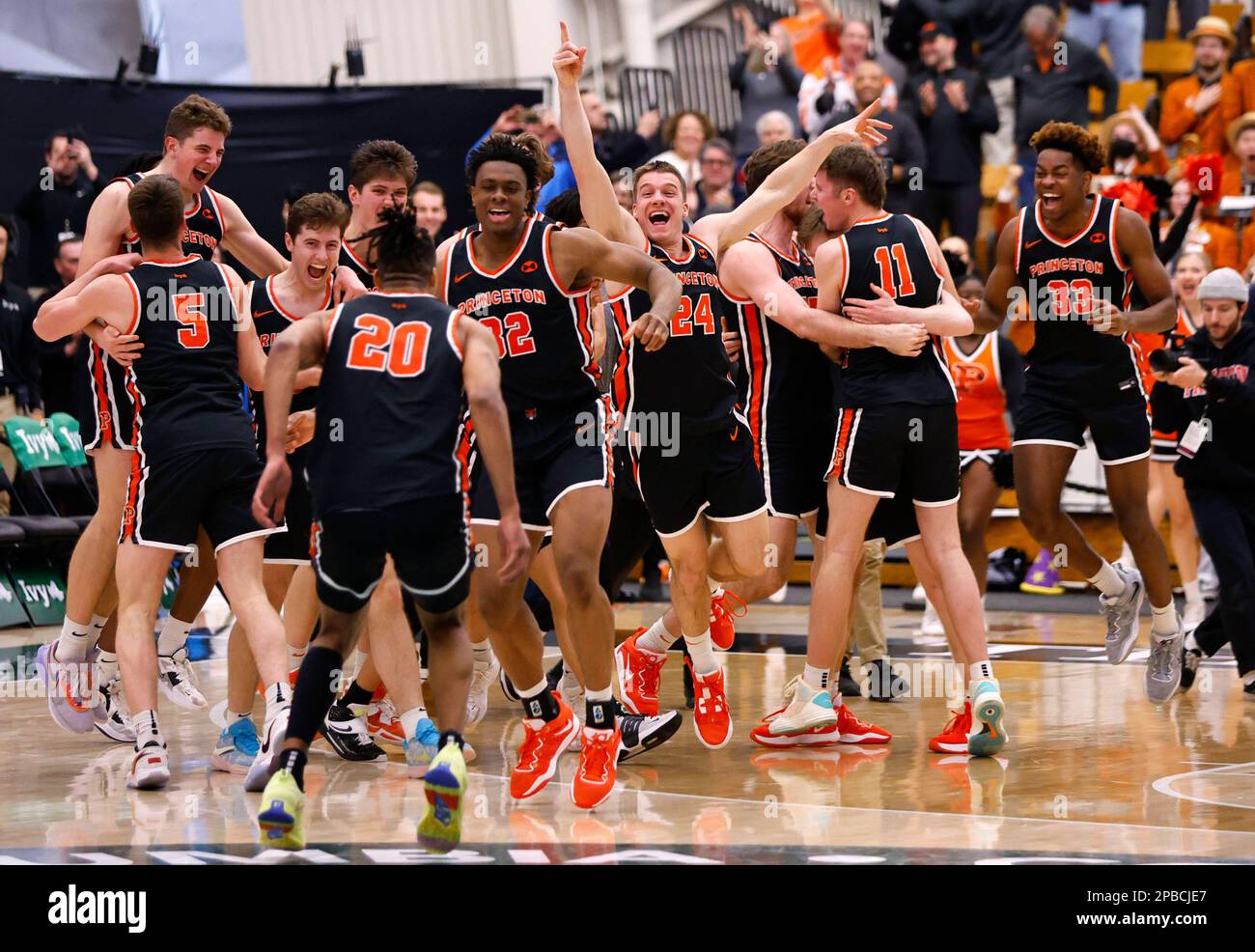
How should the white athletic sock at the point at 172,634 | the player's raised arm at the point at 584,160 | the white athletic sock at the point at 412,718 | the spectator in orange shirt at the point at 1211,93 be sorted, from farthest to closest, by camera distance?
the spectator in orange shirt at the point at 1211,93
the white athletic sock at the point at 172,634
the white athletic sock at the point at 412,718
the player's raised arm at the point at 584,160

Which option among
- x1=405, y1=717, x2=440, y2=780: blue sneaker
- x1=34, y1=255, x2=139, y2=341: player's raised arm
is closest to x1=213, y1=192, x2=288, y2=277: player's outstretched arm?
x1=34, y1=255, x2=139, y2=341: player's raised arm

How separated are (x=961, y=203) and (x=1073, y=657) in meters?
5.60

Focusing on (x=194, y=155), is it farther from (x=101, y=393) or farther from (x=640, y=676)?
(x=640, y=676)

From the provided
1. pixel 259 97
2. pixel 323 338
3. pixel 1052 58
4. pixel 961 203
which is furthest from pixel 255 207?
pixel 323 338

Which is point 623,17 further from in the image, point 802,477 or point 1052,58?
point 802,477

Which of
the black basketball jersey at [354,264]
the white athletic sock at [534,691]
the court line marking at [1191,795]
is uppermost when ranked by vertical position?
the black basketball jersey at [354,264]

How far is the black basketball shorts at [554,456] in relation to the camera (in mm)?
6012

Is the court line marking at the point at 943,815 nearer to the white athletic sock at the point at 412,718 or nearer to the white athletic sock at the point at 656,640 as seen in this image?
the white athletic sock at the point at 412,718

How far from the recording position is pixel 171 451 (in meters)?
6.36

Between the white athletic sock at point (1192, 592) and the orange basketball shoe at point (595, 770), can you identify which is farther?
the white athletic sock at point (1192, 592)

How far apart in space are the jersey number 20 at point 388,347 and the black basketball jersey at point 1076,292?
3.51 m

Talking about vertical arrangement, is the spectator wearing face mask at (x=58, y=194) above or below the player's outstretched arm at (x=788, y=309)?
above

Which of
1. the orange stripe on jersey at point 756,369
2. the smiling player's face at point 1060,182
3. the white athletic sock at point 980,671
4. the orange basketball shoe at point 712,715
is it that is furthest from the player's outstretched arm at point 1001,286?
the orange basketball shoe at point 712,715

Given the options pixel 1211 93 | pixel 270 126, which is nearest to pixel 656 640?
pixel 270 126
